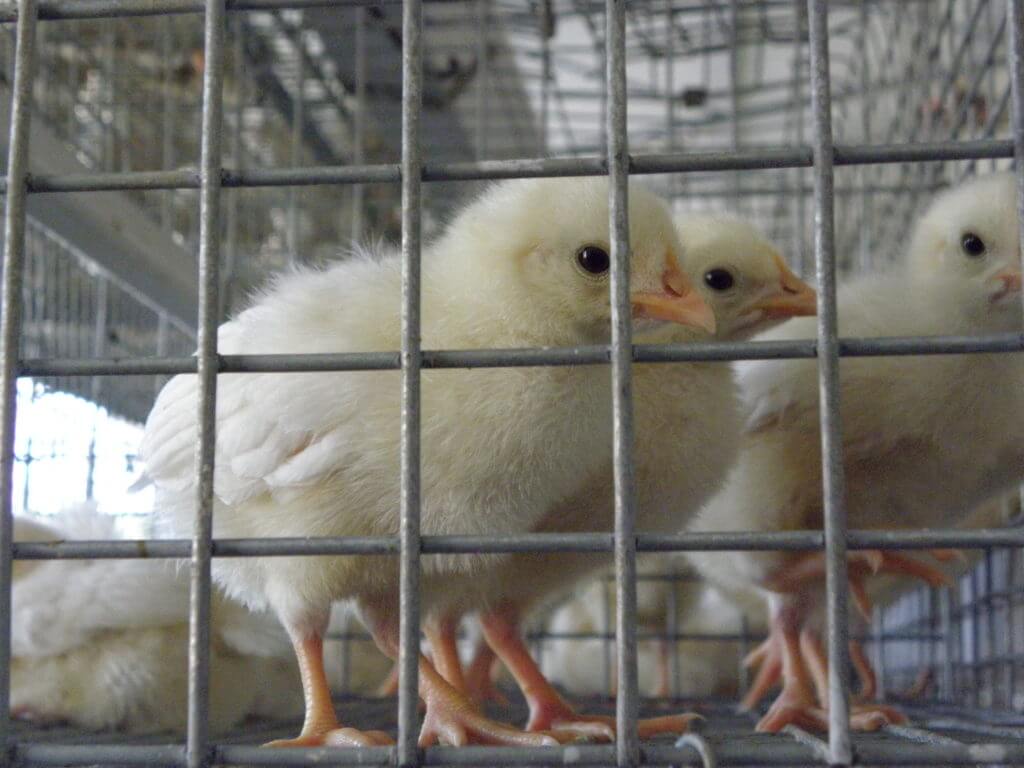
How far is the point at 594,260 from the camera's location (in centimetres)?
117

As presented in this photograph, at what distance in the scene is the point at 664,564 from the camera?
8.73 feet

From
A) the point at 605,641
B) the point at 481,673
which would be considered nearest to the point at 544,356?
the point at 481,673

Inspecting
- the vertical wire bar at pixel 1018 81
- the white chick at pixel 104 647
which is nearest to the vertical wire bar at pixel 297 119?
the white chick at pixel 104 647

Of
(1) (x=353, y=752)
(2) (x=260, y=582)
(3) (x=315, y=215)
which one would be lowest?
(1) (x=353, y=752)

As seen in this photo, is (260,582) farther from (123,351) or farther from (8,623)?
(123,351)

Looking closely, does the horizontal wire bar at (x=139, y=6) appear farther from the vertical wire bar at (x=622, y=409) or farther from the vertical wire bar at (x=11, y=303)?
the vertical wire bar at (x=622, y=409)

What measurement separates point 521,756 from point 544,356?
10.9 inches

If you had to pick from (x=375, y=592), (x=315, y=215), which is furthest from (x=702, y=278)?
(x=315, y=215)

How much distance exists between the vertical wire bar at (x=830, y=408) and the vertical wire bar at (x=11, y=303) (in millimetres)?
594

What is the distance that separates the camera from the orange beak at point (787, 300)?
1457 millimetres

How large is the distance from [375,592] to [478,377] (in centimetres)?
27

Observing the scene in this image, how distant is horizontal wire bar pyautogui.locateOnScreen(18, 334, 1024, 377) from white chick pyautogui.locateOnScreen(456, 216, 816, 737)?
342mm

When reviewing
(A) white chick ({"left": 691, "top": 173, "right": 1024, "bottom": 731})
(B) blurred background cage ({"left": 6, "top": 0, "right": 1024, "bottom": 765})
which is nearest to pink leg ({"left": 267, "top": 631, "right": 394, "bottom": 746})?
(B) blurred background cage ({"left": 6, "top": 0, "right": 1024, "bottom": 765})

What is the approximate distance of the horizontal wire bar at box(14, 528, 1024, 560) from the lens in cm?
76
